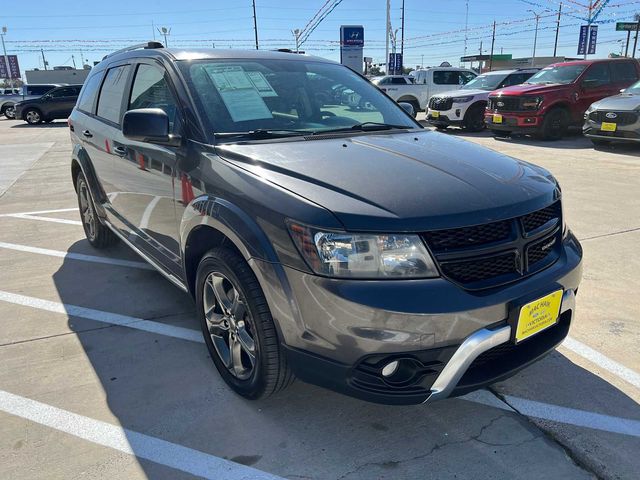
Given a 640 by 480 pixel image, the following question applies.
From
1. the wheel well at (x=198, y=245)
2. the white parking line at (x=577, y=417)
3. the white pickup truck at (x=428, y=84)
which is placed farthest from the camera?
the white pickup truck at (x=428, y=84)

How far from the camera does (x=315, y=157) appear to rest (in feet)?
8.18

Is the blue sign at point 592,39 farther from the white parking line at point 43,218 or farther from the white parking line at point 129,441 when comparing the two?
the white parking line at point 129,441

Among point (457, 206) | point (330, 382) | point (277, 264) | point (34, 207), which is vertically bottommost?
point (34, 207)

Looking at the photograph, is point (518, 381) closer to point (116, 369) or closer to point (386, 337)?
point (386, 337)

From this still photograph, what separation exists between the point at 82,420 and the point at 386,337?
1652 mm

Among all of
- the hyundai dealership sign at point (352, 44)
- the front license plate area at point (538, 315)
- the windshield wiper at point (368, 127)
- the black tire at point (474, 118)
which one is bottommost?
the black tire at point (474, 118)

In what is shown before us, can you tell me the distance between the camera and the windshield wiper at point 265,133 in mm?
2731

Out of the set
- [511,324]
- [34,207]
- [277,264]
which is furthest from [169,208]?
[34,207]

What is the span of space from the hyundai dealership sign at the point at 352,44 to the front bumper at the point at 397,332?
2673 cm

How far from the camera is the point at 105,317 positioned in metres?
3.64

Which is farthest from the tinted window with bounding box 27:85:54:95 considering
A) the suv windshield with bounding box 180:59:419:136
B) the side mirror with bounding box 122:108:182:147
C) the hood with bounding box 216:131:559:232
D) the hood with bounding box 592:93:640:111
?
the hood with bounding box 216:131:559:232

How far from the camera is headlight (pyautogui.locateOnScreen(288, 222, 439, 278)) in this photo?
1.97 meters

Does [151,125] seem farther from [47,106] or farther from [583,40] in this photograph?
[583,40]

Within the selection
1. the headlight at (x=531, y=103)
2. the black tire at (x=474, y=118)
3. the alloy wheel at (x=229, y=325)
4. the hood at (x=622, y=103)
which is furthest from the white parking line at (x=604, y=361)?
the black tire at (x=474, y=118)
